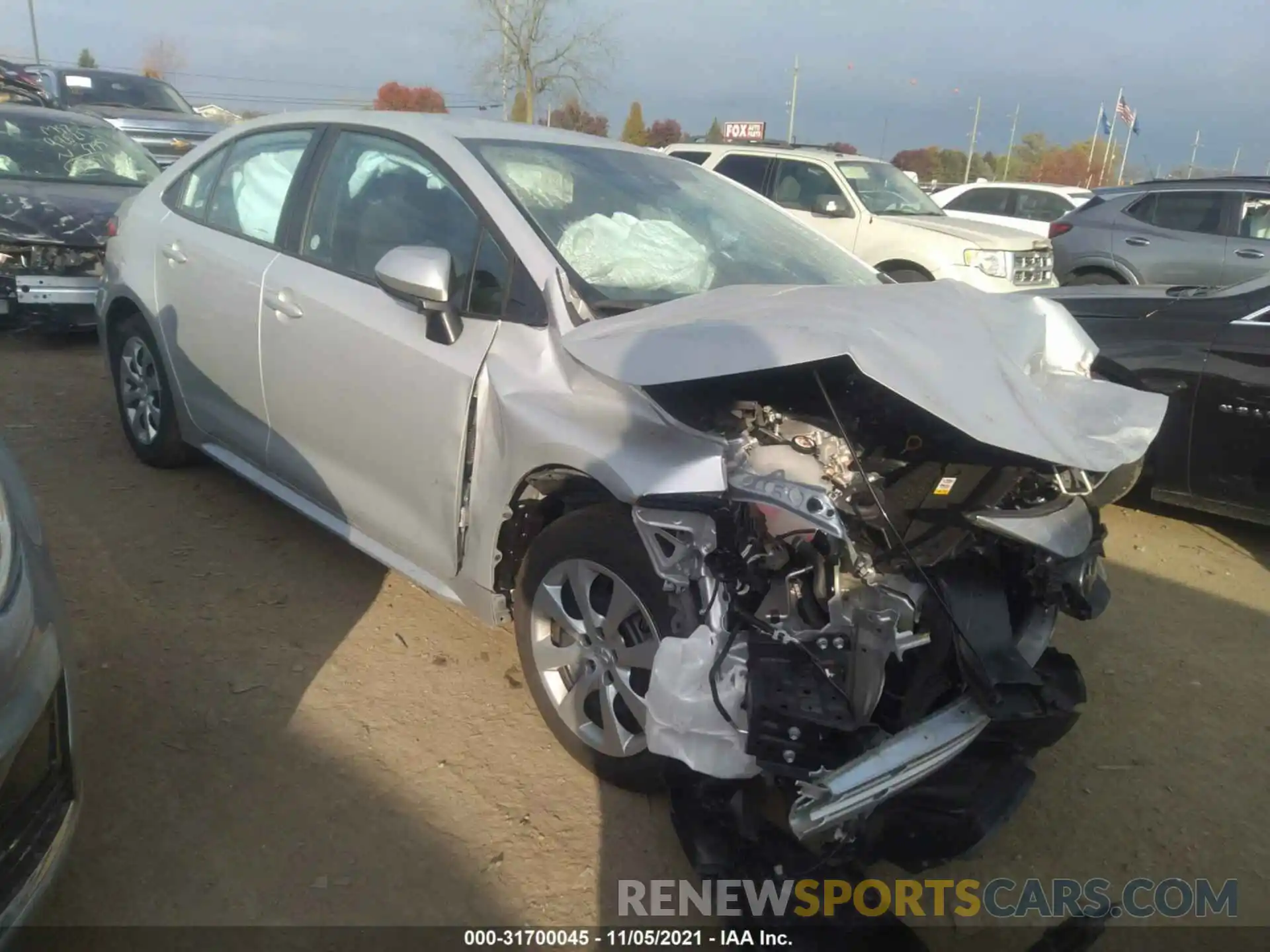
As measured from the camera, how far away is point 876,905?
99.8 inches

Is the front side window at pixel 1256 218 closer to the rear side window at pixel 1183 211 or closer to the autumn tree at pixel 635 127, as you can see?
the rear side window at pixel 1183 211

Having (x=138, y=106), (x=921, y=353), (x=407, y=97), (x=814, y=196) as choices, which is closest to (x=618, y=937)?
(x=921, y=353)

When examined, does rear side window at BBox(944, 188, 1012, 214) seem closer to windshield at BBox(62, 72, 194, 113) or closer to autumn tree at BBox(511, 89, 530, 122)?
windshield at BBox(62, 72, 194, 113)

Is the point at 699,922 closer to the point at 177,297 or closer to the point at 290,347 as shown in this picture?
the point at 290,347

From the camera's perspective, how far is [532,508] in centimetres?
305

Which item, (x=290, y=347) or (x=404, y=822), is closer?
(x=404, y=822)

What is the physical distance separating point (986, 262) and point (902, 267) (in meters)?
0.82

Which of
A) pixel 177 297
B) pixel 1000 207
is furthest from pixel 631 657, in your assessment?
pixel 1000 207

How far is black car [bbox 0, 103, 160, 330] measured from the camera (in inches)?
272

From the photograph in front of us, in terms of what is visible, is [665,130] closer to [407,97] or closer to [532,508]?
[407,97]

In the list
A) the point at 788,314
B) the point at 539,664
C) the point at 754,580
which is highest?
the point at 788,314

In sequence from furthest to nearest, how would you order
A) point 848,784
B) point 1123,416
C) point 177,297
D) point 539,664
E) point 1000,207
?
point 1000,207 → point 177,297 → point 539,664 → point 1123,416 → point 848,784

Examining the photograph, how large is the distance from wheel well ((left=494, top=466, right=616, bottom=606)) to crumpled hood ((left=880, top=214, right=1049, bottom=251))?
7509 millimetres

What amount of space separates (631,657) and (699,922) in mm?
697
